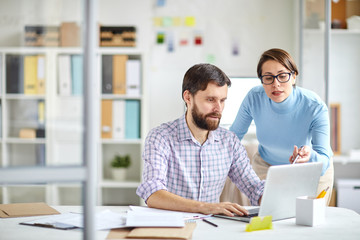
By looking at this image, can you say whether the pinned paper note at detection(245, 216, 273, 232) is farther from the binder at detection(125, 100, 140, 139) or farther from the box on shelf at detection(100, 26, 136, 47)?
the box on shelf at detection(100, 26, 136, 47)

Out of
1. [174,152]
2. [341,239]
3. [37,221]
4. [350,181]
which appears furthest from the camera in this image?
[350,181]

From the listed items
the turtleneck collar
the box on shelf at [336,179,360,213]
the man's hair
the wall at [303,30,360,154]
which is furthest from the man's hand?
the wall at [303,30,360,154]

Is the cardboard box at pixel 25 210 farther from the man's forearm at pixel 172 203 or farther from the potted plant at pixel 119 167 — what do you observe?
the potted plant at pixel 119 167

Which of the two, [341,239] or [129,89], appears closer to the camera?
[341,239]

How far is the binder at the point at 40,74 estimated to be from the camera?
0.98 meters

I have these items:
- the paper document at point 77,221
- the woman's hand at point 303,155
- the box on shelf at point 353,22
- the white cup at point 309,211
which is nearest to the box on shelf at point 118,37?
the box on shelf at point 353,22

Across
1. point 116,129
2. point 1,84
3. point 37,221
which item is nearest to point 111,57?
point 116,129

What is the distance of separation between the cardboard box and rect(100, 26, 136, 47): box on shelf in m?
2.47

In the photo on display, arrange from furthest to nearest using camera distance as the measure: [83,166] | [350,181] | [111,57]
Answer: [111,57]
[350,181]
[83,166]

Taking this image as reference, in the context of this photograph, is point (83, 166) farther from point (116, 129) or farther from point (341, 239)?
point (116, 129)

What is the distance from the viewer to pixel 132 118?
3.91 meters

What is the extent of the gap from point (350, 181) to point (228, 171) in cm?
190

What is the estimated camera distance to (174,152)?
188 cm

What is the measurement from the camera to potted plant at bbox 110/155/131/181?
4.01 m
